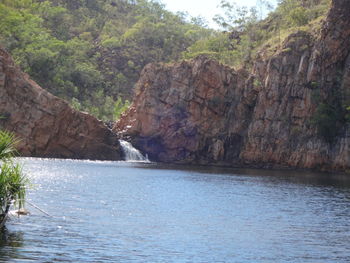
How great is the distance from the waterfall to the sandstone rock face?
4584mm

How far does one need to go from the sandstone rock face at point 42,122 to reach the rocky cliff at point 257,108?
10.2 meters

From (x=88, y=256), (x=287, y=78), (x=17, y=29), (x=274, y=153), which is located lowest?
(x=88, y=256)

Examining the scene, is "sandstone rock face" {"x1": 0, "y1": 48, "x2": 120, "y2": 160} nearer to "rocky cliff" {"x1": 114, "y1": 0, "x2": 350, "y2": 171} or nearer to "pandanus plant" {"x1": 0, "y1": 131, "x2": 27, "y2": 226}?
"rocky cliff" {"x1": 114, "y1": 0, "x2": 350, "y2": 171}

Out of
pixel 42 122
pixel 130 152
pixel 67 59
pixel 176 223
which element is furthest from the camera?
pixel 67 59

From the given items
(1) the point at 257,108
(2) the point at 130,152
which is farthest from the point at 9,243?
(1) the point at 257,108

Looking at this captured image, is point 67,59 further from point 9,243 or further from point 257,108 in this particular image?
point 9,243

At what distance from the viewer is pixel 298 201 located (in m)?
58.2

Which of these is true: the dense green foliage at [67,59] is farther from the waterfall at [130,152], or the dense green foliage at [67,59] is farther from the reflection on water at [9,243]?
the reflection on water at [9,243]

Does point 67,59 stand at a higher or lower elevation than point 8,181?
higher

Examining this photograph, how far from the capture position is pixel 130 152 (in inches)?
4621

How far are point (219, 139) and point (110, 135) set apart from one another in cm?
2049

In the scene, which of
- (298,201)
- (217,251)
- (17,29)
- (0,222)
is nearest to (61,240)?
(0,222)

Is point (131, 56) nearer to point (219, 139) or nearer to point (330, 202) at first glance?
point (219, 139)

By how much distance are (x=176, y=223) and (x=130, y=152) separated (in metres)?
76.1
